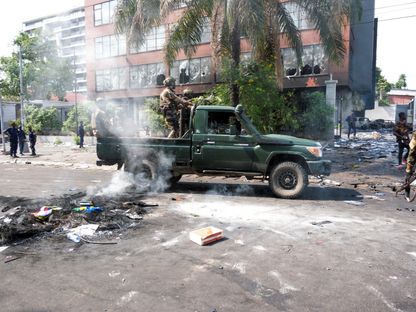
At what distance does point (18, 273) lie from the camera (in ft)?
13.5

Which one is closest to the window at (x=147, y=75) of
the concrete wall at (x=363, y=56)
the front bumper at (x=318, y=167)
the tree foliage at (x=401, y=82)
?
the concrete wall at (x=363, y=56)

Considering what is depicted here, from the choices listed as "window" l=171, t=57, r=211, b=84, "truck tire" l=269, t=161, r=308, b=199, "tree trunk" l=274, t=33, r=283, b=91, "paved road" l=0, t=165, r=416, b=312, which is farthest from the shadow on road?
"window" l=171, t=57, r=211, b=84

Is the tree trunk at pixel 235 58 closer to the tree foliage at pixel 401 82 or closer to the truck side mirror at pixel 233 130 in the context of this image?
the truck side mirror at pixel 233 130

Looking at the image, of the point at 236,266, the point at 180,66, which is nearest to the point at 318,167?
Answer: the point at 236,266

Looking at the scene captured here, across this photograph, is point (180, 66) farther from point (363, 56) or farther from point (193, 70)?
point (363, 56)

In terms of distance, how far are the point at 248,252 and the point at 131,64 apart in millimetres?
31229

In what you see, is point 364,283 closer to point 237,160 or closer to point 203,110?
point 237,160

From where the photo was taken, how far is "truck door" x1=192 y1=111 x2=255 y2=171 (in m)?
8.09

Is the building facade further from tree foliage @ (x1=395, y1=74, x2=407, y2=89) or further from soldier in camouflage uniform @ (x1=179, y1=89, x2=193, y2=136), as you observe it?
soldier in camouflage uniform @ (x1=179, y1=89, x2=193, y2=136)

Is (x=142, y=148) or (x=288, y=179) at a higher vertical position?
(x=142, y=148)

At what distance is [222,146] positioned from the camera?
816 centimetres

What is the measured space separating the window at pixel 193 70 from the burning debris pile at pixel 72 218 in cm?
2334

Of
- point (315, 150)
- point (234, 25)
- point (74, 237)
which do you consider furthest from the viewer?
point (234, 25)

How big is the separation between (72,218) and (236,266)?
123 inches
